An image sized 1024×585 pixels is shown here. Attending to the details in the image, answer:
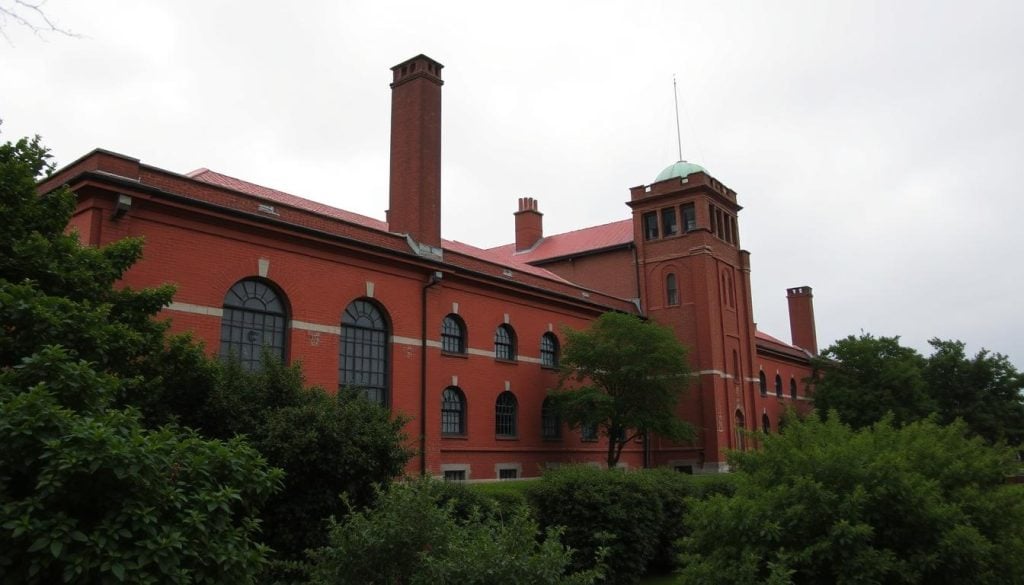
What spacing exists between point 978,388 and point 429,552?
5240cm

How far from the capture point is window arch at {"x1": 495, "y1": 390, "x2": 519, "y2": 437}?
28.9m

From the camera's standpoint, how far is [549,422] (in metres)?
31.3

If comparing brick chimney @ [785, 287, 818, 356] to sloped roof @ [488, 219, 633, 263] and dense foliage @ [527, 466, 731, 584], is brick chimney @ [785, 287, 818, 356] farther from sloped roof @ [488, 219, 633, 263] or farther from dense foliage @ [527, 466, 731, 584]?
dense foliage @ [527, 466, 731, 584]

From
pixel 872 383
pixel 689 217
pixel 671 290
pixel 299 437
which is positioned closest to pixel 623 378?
pixel 671 290

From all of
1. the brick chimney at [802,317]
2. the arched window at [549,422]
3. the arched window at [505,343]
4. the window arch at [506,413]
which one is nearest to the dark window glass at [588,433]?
the arched window at [549,422]

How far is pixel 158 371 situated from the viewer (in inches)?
513

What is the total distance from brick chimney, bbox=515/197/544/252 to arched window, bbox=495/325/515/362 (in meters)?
17.2

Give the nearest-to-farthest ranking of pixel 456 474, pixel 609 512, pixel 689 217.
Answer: pixel 609 512 < pixel 456 474 < pixel 689 217

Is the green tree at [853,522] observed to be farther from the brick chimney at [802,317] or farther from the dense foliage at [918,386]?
the brick chimney at [802,317]

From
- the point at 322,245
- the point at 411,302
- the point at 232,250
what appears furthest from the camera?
the point at 411,302

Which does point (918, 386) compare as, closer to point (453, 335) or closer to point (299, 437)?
point (453, 335)

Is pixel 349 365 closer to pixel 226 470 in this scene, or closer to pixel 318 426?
pixel 318 426

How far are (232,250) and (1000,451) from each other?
57.7 ft

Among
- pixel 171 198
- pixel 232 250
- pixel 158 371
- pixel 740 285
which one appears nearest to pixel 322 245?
pixel 232 250
